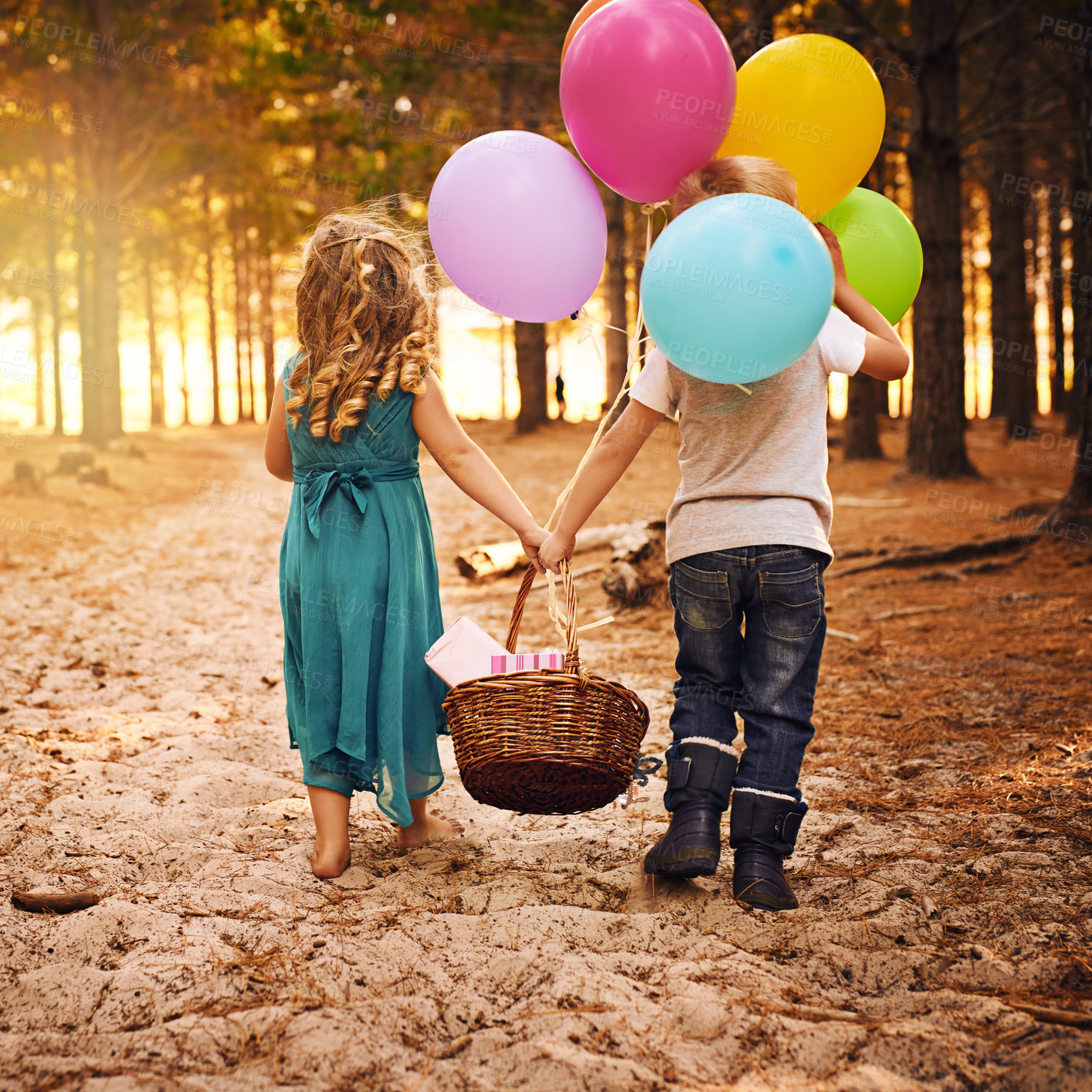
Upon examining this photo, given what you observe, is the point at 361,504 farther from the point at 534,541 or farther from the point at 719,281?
the point at 719,281

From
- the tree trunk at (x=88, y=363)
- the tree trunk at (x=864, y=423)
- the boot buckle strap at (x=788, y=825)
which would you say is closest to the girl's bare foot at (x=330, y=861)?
the boot buckle strap at (x=788, y=825)

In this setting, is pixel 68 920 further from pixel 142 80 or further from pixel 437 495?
pixel 142 80

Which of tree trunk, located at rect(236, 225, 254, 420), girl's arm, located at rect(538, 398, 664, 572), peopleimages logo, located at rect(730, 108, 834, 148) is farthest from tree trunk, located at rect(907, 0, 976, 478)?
tree trunk, located at rect(236, 225, 254, 420)

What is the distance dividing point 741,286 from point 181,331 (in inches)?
1117

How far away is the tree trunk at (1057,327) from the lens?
17.6 m

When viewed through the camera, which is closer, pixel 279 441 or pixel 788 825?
pixel 788 825

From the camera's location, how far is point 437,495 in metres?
10.9

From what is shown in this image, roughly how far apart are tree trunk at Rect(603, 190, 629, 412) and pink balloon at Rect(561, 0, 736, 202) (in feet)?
33.5

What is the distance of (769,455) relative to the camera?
92.2 inches

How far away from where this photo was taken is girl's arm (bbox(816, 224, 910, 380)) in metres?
2.37

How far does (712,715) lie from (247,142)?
14908mm

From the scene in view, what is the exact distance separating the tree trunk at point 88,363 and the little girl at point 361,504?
12004mm

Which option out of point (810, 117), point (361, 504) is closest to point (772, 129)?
point (810, 117)

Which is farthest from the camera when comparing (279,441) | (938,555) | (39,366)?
(39,366)
